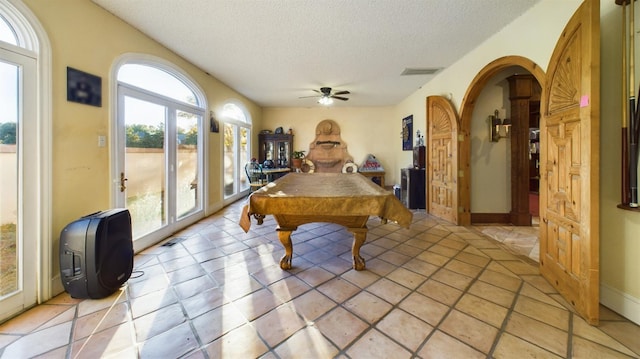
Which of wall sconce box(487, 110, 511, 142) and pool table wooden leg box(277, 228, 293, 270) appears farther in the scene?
wall sconce box(487, 110, 511, 142)

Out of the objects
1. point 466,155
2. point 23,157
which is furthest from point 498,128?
point 23,157

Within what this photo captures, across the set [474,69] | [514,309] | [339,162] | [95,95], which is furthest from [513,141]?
[95,95]

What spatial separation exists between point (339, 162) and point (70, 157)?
6.30m

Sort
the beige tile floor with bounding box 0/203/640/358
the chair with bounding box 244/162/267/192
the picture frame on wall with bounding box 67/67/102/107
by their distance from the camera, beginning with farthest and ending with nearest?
the chair with bounding box 244/162/267/192 → the picture frame on wall with bounding box 67/67/102/107 → the beige tile floor with bounding box 0/203/640/358

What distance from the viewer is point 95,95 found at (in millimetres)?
2379

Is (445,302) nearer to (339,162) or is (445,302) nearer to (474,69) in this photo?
(474,69)

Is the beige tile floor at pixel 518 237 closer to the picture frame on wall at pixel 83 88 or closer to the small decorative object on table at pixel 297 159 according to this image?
the small decorative object on table at pixel 297 159

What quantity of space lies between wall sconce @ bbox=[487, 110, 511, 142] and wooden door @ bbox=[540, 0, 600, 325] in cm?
179

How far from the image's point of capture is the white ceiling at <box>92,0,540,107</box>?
2457mm

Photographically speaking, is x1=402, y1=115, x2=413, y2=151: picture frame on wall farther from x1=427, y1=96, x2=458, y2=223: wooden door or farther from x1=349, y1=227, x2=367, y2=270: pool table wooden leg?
x1=349, y1=227, x2=367, y2=270: pool table wooden leg

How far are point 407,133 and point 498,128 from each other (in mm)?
2478

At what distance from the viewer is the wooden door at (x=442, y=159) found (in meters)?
3.95

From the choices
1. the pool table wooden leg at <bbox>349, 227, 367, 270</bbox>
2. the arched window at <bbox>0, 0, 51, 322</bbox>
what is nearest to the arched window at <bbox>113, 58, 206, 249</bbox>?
the arched window at <bbox>0, 0, 51, 322</bbox>

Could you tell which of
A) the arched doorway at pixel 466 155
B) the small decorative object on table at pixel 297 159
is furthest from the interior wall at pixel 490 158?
the small decorative object on table at pixel 297 159
